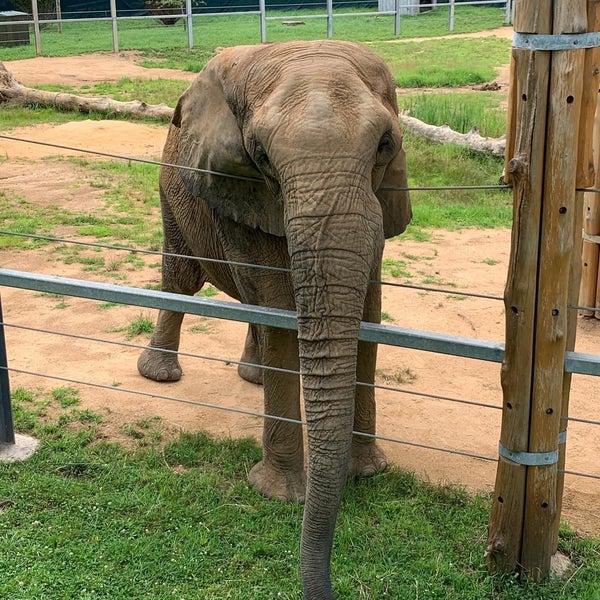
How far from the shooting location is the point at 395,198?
3674 mm

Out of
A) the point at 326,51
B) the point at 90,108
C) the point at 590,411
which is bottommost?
the point at 590,411

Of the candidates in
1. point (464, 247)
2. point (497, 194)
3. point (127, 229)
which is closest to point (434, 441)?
point (464, 247)

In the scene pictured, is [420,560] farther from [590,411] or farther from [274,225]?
[590,411]

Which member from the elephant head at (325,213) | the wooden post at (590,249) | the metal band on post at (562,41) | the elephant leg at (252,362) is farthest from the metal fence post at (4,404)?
the wooden post at (590,249)

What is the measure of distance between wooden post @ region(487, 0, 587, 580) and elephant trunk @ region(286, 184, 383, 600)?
0.52 m

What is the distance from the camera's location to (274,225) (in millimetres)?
3363

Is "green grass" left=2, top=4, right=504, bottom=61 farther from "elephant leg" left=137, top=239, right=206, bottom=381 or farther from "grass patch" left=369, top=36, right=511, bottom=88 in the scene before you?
"elephant leg" left=137, top=239, right=206, bottom=381

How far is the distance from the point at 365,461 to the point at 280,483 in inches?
17.5

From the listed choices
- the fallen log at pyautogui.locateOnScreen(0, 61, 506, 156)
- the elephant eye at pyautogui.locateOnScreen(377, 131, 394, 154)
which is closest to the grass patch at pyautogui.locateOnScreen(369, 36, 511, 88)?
the fallen log at pyautogui.locateOnScreen(0, 61, 506, 156)

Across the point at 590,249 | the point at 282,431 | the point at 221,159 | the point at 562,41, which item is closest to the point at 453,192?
the point at 590,249

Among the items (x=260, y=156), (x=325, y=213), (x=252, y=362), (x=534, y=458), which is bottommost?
(x=252, y=362)

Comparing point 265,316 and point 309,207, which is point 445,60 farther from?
point 309,207

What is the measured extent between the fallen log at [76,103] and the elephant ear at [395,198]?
9.92 m

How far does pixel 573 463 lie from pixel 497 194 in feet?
18.0
